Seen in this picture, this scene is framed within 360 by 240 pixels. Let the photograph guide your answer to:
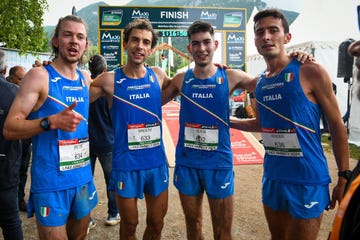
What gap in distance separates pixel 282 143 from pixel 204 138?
30.4 inches

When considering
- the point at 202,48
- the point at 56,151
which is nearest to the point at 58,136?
the point at 56,151

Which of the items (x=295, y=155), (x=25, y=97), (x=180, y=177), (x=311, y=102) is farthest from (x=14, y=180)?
(x=311, y=102)

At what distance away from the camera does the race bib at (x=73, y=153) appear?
2.24m

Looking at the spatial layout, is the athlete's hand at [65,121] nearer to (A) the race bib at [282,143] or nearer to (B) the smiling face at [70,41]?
(B) the smiling face at [70,41]

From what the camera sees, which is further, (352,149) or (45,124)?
(352,149)

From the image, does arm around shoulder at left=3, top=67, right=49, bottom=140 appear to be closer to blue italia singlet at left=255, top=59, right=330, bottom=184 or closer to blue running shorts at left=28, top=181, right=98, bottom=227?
blue running shorts at left=28, top=181, right=98, bottom=227

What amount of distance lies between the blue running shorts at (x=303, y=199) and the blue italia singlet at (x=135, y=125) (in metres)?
1.19

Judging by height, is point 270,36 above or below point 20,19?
below

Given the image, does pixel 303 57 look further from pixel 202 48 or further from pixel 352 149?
pixel 352 149

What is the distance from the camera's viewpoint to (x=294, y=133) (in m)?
2.23

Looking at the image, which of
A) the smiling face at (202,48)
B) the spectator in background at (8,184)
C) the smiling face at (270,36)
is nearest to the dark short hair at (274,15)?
the smiling face at (270,36)

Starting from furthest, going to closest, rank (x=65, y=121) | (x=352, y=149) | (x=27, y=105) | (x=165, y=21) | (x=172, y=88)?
1. (x=165, y=21)
2. (x=352, y=149)
3. (x=172, y=88)
4. (x=27, y=105)
5. (x=65, y=121)

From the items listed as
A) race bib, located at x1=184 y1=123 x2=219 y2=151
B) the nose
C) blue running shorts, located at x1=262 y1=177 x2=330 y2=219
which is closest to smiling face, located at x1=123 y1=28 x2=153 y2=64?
race bib, located at x1=184 y1=123 x2=219 y2=151

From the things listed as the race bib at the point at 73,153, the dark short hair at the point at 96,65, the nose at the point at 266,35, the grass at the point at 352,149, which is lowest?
the grass at the point at 352,149
